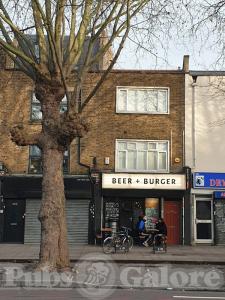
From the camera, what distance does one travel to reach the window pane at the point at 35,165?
2512 centimetres

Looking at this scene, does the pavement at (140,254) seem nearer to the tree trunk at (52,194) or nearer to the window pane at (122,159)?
the tree trunk at (52,194)

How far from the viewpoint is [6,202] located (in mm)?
24812

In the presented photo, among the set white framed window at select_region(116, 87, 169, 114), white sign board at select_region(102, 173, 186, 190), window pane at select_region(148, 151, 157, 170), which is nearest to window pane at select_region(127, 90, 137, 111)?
white framed window at select_region(116, 87, 169, 114)

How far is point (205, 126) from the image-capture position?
2550 cm

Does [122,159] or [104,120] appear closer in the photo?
[122,159]

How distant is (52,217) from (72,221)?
1109 centimetres

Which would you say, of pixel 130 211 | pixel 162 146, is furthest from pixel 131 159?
pixel 130 211

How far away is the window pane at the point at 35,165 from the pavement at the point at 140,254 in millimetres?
3709

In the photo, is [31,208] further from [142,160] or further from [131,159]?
[142,160]

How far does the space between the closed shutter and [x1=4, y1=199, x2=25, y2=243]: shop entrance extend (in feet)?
1.00

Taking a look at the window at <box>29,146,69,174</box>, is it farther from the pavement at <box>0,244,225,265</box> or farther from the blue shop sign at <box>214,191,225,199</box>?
the blue shop sign at <box>214,191,225,199</box>

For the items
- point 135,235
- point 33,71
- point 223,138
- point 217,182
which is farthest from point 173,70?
point 33,71

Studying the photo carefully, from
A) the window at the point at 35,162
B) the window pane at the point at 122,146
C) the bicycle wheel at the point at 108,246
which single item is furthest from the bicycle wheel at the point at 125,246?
the window at the point at 35,162

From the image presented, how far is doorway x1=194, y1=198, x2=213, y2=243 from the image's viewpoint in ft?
81.8
